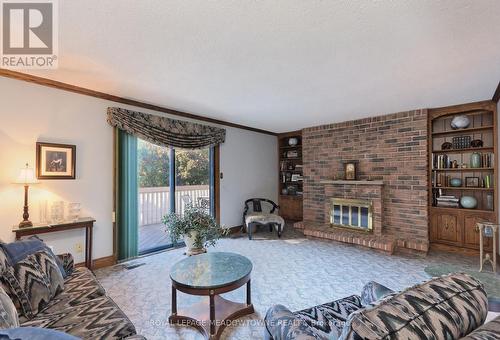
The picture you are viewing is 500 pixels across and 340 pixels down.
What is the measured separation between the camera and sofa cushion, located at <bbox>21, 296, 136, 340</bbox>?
A: 1312mm

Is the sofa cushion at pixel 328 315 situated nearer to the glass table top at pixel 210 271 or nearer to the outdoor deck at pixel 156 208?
the glass table top at pixel 210 271

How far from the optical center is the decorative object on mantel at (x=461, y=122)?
12.4 ft

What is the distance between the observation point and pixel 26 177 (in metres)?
2.51

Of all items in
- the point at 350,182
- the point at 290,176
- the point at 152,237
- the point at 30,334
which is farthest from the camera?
the point at 290,176

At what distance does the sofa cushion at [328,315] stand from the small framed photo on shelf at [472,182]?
143 inches

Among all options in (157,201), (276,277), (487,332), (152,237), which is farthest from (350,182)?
(487,332)

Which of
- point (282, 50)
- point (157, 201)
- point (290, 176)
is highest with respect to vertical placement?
point (282, 50)

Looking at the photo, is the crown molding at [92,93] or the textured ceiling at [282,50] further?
the crown molding at [92,93]

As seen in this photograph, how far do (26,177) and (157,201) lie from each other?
2.07 m

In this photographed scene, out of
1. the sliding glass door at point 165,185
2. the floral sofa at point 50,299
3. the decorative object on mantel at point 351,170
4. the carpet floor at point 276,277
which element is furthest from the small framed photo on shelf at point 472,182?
the floral sofa at point 50,299

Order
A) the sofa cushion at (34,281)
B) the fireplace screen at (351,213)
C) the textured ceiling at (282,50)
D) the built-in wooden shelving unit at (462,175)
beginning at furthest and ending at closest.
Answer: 1. the fireplace screen at (351,213)
2. the built-in wooden shelving unit at (462,175)
3. the textured ceiling at (282,50)
4. the sofa cushion at (34,281)

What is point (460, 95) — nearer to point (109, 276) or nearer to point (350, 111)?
point (350, 111)

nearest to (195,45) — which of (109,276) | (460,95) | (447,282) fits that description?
(447,282)

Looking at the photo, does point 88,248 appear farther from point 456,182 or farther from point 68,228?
point 456,182
